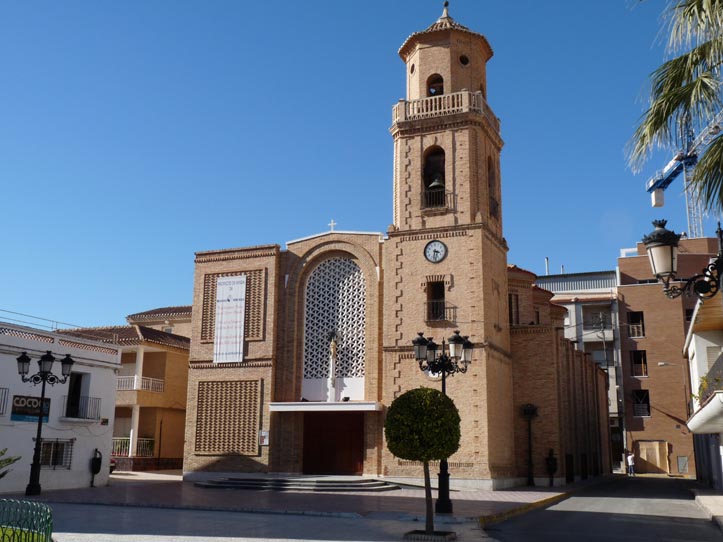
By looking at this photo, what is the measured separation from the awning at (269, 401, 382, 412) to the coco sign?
8.75m

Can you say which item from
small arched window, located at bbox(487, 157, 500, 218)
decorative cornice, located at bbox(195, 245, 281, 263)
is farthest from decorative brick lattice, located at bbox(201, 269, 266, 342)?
small arched window, located at bbox(487, 157, 500, 218)

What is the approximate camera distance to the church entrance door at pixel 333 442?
92.3ft

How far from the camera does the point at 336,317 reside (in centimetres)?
2939

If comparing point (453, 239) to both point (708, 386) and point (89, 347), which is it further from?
point (89, 347)

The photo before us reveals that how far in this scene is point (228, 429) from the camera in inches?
1147

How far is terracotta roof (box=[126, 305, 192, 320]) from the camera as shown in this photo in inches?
1849

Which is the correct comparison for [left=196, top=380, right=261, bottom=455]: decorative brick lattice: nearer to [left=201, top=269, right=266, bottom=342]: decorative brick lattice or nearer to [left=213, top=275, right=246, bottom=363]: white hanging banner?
[left=213, top=275, right=246, bottom=363]: white hanging banner

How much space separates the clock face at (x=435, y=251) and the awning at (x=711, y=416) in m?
9.95

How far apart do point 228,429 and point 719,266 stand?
2337cm

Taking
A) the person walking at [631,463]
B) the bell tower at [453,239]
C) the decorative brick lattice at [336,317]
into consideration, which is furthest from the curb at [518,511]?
the person walking at [631,463]

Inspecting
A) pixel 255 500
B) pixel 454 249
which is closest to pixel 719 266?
pixel 255 500

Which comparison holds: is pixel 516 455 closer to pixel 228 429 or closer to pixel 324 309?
pixel 324 309

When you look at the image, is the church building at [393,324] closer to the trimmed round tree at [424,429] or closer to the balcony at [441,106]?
the balcony at [441,106]

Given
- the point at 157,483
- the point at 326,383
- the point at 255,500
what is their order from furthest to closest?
the point at 326,383
the point at 157,483
the point at 255,500
